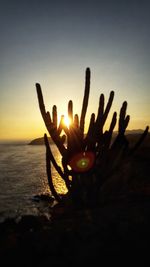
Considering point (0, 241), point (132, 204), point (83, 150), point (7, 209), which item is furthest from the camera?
point (7, 209)

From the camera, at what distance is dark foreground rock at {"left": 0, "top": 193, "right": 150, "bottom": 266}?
4.27 m

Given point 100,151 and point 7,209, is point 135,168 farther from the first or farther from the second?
point 7,209

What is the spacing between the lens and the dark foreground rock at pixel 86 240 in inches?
168

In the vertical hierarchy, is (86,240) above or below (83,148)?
below

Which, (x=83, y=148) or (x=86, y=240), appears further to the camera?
(x=83, y=148)

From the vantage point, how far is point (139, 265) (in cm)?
385

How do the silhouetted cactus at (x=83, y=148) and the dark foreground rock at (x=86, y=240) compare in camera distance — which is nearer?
the dark foreground rock at (x=86, y=240)

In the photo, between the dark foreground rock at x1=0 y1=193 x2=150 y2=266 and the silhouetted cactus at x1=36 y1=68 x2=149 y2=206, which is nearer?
the dark foreground rock at x1=0 y1=193 x2=150 y2=266

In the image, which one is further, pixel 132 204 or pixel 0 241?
pixel 132 204

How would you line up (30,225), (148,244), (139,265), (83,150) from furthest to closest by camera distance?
(83,150) → (30,225) → (148,244) → (139,265)

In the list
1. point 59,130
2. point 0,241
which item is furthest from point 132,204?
point 0,241

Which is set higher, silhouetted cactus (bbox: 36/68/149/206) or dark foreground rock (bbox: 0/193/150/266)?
silhouetted cactus (bbox: 36/68/149/206)

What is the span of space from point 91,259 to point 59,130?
14.2 feet

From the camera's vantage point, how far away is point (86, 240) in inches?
198
